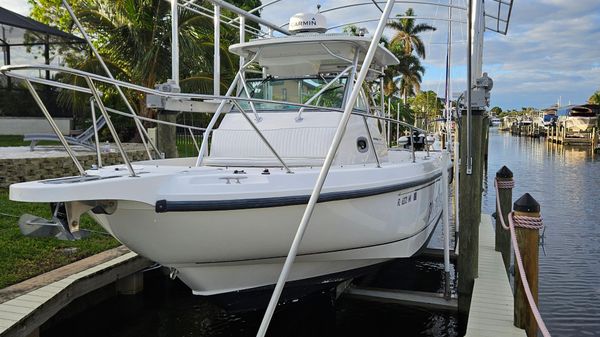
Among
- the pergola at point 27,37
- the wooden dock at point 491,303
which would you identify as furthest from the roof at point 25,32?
the wooden dock at point 491,303

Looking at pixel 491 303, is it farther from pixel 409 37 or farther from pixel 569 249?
pixel 409 37

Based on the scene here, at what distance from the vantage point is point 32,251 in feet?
18.7

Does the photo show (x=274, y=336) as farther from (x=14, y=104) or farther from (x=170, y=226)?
(x=14, y=104)

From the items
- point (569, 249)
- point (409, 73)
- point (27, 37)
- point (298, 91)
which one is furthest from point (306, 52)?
point (409, 73)

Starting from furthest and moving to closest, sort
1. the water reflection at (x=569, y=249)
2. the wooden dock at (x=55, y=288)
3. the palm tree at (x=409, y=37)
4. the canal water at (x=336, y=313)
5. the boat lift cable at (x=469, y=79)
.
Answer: the palm tree at (x=409, y=37)
the water reflection at (x=569, y=249)
the canal water at (x=336, y=313)
the boat lift cable at (x=469, y=79)
the wooden dock at (x=55, y=288)

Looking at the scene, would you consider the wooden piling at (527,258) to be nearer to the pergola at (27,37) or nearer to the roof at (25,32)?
the roof at (25,32)

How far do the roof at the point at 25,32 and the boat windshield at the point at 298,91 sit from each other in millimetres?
12681

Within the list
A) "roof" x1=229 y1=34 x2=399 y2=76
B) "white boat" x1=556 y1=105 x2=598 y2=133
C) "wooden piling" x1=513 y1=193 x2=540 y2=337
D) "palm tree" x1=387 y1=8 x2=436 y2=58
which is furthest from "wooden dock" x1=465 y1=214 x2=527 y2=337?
"white boat" x1=556 y1=105 x2=598 y2=133

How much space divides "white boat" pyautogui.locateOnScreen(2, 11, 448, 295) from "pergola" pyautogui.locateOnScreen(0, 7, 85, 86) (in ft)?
44.2

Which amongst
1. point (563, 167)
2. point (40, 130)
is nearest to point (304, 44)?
point (40, 130)

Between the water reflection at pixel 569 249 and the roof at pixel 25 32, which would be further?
the roof at pixel 25 32

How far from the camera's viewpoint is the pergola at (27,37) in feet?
54.6

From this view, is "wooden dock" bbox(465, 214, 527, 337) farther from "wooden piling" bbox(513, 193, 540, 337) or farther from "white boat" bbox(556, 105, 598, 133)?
"white boat" bbox(556, 105, 598, 133)

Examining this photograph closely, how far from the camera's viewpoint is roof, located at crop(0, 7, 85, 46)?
15961mm
